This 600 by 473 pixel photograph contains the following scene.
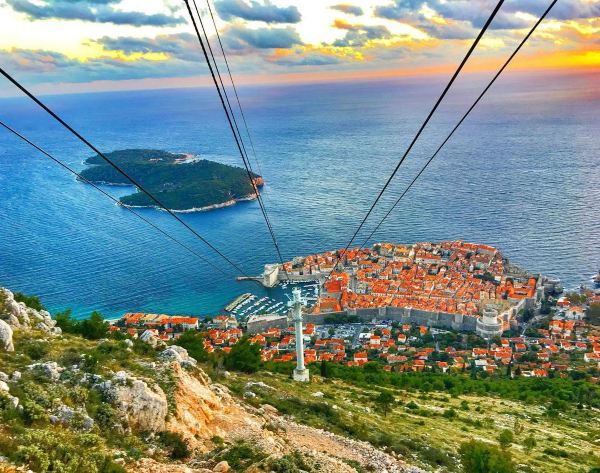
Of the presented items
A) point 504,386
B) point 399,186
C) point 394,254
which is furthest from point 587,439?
point 399,186

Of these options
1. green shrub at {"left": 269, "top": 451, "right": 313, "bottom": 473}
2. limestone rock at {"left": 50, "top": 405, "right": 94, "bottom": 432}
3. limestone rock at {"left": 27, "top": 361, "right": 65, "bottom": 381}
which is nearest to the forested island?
limestone rock at {"left": 27, "top": 361, "right": 65, "bottom": 381}

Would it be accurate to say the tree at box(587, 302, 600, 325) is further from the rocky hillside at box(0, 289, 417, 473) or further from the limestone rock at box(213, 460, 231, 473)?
Answer: the limestone rock at box(213, 460, 231, 473)

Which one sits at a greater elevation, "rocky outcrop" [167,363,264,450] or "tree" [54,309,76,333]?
"rocky outcrop" [167,363,264,450]

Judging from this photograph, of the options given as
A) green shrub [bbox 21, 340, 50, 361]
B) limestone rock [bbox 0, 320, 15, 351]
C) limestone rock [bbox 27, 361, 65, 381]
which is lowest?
green shrub [bbox 21, 340, 50, 361]

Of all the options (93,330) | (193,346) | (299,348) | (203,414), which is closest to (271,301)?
(299,348)

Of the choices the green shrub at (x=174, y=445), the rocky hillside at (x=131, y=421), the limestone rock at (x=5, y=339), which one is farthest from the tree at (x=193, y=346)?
the green shrub at (x=174, y=445)

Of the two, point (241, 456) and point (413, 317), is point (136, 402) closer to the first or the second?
point (241, 456)
